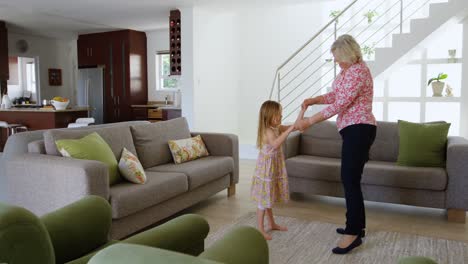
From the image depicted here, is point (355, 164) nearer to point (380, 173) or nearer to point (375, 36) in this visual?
point (380, 173)

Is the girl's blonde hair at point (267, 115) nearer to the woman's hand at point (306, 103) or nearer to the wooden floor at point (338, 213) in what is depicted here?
the woman's hand at point (306, 103)

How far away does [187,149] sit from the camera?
398cm

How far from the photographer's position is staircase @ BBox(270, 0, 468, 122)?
532 centimetres

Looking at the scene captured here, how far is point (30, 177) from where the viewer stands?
2.79m

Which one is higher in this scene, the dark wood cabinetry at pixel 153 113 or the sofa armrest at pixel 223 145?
the dark wood cabinetry at pixel 153 113

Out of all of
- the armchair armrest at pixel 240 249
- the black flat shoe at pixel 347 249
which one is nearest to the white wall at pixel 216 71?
the black flat shoe at pixel 347 249

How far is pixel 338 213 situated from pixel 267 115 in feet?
4.21

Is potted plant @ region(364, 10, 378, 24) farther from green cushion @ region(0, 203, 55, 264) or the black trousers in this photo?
green cushion @ region(0, 203, 55, 264)

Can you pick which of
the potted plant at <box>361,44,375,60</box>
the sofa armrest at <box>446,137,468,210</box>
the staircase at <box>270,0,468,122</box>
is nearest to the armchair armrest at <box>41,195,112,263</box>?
the sofa armrest at <box>446,137,468,210</box>

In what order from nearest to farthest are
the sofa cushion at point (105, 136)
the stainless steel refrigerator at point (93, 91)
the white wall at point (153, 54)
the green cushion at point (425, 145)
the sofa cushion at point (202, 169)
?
1. the sofa cushion at point (105, 136)
2. the sofa cushion at point (202, 169)
3. the green cushion at point (425, 145)
4. the white wall at point (153, 54)
5. the stainless steel refrigerator at point (93, 91)

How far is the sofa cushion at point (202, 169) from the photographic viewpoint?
3504 millimetres

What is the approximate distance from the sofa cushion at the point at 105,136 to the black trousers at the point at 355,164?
1.77 m

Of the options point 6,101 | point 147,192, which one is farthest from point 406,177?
point 6,101

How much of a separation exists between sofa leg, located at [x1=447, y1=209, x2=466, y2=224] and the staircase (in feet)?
8.30
